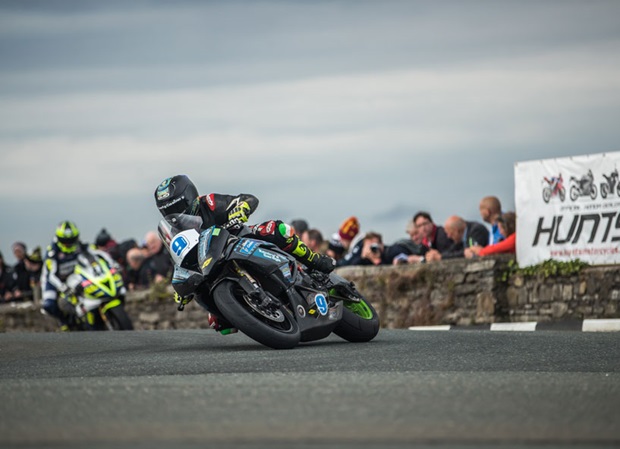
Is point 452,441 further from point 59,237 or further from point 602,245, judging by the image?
point 59,237

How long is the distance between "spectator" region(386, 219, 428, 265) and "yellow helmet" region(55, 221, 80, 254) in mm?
4891

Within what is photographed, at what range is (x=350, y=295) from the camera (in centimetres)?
1262

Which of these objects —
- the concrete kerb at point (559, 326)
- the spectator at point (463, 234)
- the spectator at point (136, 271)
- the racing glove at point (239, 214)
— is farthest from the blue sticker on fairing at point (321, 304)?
the spectator at point (136, 271)

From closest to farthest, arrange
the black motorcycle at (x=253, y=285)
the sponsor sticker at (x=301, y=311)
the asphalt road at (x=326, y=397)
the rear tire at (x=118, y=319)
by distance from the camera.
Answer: the asphalt road at (x=326, y=397) < the black motorcycle at (x=253, y=285) < the sponsor sticker at (x=301, y=311) < the rear tire at (x=118, y=319)

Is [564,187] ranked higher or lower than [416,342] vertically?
higher

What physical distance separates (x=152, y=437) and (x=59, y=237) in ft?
48.3

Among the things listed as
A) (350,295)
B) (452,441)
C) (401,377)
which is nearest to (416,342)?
(350,295)

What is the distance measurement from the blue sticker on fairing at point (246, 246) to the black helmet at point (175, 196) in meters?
0.78

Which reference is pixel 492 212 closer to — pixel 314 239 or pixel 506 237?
pixel 506 237

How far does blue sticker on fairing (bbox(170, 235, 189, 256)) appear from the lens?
1192 cm

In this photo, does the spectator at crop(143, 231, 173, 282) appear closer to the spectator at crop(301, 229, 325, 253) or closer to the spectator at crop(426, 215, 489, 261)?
the spectator at crop(301, 229, 325, 253)

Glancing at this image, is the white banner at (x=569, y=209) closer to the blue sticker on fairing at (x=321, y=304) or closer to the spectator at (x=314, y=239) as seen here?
the spectator at (x=314, y=239)

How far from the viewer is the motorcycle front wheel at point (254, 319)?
11.1 metres

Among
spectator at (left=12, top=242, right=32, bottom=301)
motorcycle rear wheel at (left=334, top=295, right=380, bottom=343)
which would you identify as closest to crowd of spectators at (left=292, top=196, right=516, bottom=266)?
motorcycle rear wheel at (left=334, top=295, right=380, bottom=343)
